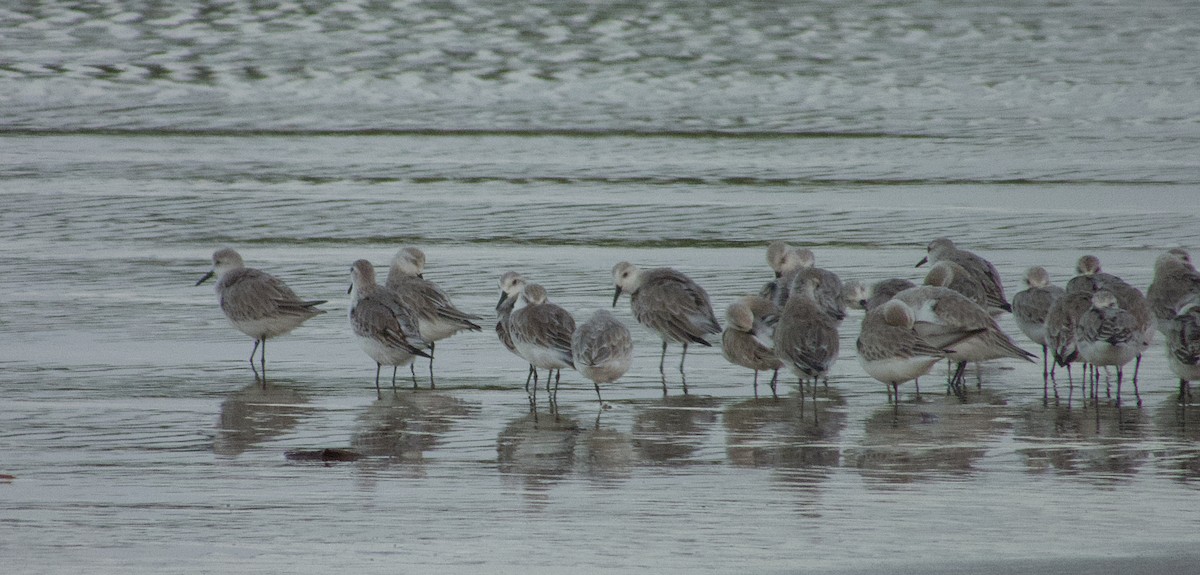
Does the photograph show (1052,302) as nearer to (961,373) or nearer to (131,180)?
(961,373)

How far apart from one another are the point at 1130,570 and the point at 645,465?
257cm

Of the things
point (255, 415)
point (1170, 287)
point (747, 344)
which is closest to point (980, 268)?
point (1170, 287)

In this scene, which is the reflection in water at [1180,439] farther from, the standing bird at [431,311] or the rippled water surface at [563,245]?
the standing bird at [431,311]

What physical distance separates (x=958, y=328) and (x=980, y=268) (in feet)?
6.56

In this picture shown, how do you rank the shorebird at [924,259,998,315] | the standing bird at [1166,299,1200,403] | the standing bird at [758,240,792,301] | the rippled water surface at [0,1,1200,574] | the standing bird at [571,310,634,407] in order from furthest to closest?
the standing bird at [758,240,792,301]
the shorebird at [924,259,998,315]
the standing bird at [571,310,634,407]
the standing bird at [1166,299,1200,403]
the rippled water surface at [0,1,1200,574]

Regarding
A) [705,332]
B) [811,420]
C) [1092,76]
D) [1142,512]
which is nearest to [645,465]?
[811,420]

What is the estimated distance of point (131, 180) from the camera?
17.5m

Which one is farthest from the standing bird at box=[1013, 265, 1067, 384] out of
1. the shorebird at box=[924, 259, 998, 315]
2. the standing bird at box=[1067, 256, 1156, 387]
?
the shorebird at box=[924, 259, 998, 315]

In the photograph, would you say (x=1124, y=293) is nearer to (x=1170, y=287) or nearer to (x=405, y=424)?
(x=1170, y=287)

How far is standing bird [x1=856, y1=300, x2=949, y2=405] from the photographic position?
31.0 feet

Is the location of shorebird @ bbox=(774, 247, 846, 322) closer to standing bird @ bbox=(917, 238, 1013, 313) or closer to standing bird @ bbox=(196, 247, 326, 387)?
standing bird @ bbox=(917, 238, 1013, 313)

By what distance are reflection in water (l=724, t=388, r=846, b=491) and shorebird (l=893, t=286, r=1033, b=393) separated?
0.69m

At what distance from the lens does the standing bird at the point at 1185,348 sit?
9.38m

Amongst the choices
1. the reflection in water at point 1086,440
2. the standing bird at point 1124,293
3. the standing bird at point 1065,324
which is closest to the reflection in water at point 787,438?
the reflection in water at point 1086,440
